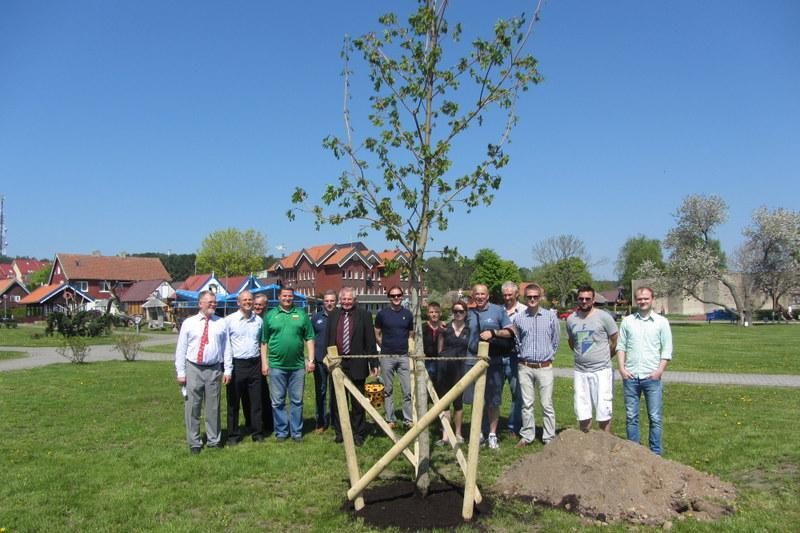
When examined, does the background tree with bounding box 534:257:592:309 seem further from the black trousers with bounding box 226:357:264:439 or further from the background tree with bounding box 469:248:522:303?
the black trousers with bounding box 226:357:264:439

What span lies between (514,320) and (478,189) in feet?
8.94

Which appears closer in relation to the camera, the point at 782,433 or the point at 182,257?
the point at 782,433

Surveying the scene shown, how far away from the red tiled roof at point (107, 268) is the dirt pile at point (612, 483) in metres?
81.3

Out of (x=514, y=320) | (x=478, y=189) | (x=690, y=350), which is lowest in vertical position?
(x=690, y=350)

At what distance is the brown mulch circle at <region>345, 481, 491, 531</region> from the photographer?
16.6 ft

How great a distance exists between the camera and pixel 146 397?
1207cm

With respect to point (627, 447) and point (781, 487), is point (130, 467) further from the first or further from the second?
point (781, 487)

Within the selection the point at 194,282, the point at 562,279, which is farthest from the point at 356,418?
the point at 562,279

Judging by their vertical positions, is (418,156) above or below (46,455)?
above

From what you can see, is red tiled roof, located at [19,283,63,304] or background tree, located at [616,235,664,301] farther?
background tree, located at [616,235,664,301]

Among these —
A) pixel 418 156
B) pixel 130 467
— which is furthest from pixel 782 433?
pixel 130 467

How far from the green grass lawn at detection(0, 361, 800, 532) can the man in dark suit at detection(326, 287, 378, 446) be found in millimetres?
363

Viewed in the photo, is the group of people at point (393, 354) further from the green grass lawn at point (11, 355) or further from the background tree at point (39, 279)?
the background tree at point (39, 279)

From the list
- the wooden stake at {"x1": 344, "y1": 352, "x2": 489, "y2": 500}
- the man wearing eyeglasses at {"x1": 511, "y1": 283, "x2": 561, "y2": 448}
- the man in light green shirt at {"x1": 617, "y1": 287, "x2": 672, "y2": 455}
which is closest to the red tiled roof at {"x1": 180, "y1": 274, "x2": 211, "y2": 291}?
the man wearing eyeglasses at {"x1": 511, "y1": 283, "x2": 561, "y2": 448}
